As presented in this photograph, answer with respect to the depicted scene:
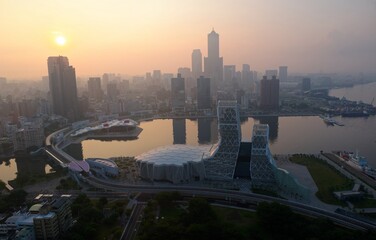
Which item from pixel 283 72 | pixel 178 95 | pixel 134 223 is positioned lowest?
pixel 134 223

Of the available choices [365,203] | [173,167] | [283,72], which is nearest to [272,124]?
[173,167]

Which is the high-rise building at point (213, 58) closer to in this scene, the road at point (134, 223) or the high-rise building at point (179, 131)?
the high-rise building at point (179, 131)

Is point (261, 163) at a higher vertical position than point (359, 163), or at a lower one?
higher

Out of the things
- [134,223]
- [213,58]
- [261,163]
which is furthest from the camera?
[213,58]

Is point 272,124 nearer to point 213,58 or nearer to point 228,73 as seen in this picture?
point 228,73

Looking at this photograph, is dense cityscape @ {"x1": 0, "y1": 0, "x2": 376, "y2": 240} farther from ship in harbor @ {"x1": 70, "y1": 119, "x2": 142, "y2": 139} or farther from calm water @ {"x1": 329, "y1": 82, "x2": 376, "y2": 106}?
calm water @ {"x1": 329, "y1": 82, "x2": 376, "y2": 106}

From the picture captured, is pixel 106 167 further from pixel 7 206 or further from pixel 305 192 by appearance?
pixel 305 192

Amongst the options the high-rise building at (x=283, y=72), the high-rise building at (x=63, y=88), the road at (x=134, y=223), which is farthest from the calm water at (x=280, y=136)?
the high-rise building at (x=283, y=72)

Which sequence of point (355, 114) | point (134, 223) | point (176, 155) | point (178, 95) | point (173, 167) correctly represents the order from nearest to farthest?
point (134, 223) < point (173, 167) < point (176, 155) < point (355, 114) < point (178, 95)
